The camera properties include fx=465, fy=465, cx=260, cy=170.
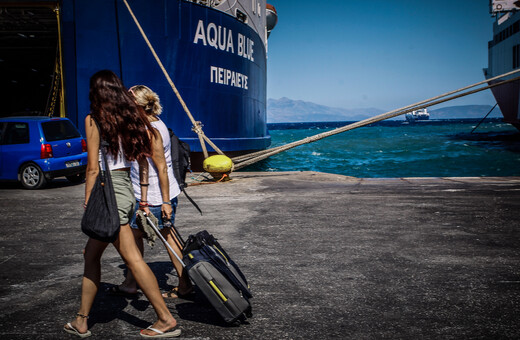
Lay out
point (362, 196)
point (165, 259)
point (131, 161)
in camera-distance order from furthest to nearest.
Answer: point (362, 196) → point (165, 259) → point (131, 161)

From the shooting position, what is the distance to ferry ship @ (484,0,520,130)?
4216 centimetres

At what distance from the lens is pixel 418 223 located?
21.5 ft

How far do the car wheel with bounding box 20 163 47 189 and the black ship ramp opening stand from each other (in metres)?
3.76

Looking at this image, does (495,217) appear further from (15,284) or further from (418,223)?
(15,284)

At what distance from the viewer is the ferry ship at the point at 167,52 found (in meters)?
14.0

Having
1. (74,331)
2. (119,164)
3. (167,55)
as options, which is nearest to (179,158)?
(119,164)

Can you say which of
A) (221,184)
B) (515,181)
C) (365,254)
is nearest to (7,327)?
(365,254)

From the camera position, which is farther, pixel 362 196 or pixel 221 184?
pixel 221 184

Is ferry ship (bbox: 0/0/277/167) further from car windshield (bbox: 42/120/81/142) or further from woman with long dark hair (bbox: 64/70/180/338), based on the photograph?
woman with long dark hair (bbox: 64/70/180/338)

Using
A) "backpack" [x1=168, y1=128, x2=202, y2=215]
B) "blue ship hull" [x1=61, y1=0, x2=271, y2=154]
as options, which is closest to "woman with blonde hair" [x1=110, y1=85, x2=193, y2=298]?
"backpack" [x1=168, y1=128, x2=202, y2=215]

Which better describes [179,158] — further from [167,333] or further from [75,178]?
[75,178]

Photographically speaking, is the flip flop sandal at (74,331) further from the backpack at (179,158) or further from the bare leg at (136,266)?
the backpack at (179,158)

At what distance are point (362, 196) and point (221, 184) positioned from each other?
3631 mm

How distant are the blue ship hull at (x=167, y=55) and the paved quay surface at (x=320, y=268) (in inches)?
255
